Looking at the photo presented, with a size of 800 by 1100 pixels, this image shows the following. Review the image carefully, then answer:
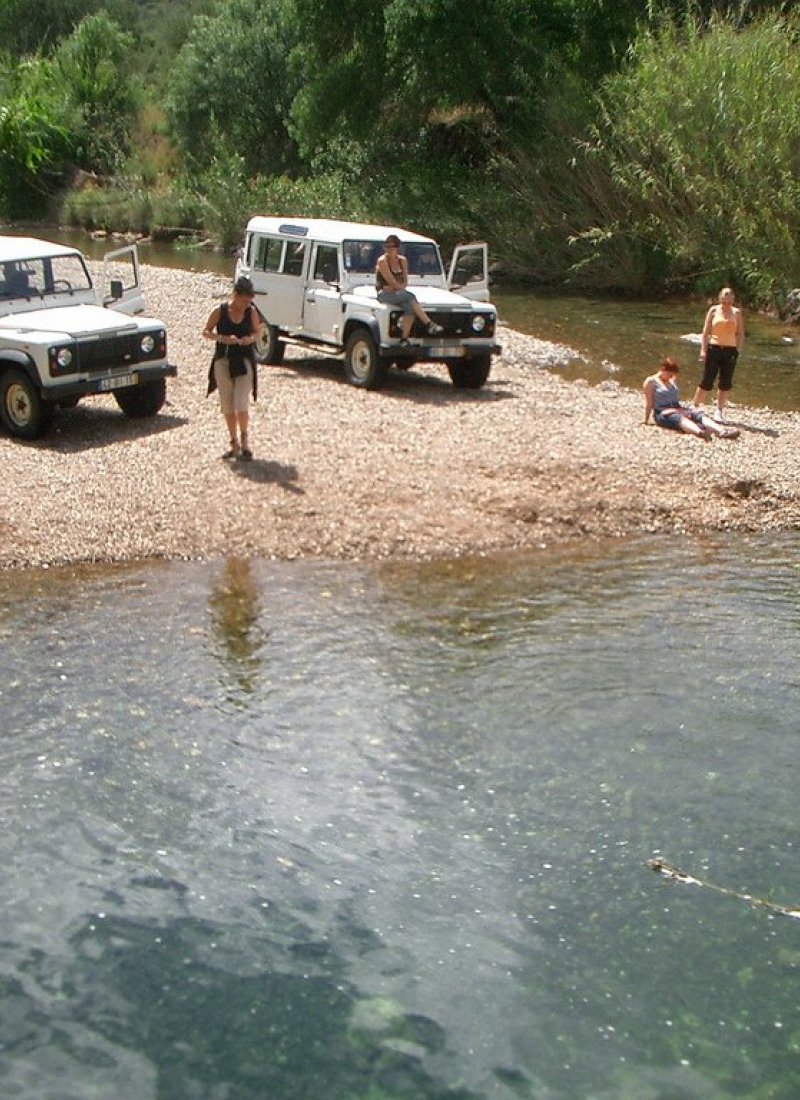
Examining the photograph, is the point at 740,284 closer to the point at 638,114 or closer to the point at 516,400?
the point at 638,114

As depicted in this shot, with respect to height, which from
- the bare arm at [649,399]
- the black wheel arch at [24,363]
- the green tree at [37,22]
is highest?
the green tree at [37,22]

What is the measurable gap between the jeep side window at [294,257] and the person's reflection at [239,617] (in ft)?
21.7

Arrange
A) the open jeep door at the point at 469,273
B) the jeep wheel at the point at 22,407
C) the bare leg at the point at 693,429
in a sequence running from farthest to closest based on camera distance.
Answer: the open jeep door at the point at 469,273 → the bare leg at the point at 693,429 → the jeep wheel at the point at 22,407

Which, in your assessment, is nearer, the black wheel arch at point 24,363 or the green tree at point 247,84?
the black wheel arch at point 24,363

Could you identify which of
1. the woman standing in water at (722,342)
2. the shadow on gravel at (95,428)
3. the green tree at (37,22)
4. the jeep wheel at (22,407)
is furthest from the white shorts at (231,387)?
the green tree at (37,22)

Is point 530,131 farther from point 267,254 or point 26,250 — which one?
point 26,250

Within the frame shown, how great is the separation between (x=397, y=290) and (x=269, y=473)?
373cm

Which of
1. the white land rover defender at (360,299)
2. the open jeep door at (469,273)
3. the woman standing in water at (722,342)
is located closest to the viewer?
the woman standing in water at (722,342)

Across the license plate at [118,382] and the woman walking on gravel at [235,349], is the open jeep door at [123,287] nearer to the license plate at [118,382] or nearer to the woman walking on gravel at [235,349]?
the license plate at [118,382]

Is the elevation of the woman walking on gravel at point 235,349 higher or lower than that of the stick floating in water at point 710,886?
higher

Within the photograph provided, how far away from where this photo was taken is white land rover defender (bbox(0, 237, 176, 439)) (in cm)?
1344

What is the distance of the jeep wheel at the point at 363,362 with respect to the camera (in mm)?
16188

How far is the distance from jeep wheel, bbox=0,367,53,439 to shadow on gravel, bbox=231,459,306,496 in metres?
1.97

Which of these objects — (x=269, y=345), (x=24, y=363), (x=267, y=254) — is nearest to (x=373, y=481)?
(x=24, y=363)
